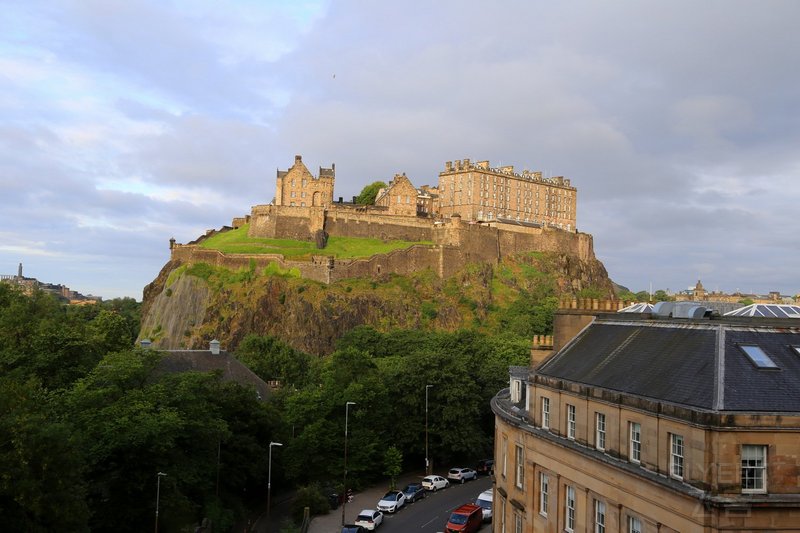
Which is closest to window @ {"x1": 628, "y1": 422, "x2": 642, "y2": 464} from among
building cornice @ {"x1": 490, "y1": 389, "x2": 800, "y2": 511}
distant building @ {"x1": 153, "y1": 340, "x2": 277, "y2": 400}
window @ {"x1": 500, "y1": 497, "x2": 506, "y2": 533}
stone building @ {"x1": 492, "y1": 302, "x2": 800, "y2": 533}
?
stone building @ {"x1": 492, "y1": 302, "x2": 800, "y2": 533}

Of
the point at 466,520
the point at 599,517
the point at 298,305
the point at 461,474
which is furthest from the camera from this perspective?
the point at 298,305

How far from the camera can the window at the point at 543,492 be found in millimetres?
24903

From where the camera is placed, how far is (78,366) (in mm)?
39312

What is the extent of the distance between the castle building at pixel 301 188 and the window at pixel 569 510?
89.0 m

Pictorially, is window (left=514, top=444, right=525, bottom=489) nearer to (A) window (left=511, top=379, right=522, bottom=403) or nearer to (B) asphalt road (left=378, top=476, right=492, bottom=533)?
(A) window (left=511, top=379, right=522, bottom=403)

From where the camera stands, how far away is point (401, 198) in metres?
119

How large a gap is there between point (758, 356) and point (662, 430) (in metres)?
3.47

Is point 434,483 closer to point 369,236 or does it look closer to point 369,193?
point 369,236

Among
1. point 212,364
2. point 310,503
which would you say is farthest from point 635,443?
point 212,364

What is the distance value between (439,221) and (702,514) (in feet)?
330

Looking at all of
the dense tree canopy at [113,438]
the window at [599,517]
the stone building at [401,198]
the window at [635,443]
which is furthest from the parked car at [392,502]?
the stone building at [401,198]

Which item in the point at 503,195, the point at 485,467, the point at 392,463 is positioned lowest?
the point at 485,467

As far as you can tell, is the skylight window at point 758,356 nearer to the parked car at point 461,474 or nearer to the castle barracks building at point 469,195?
the parked car at point 461,474

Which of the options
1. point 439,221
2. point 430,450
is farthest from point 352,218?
point 430,450
